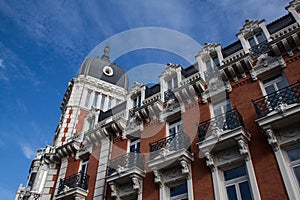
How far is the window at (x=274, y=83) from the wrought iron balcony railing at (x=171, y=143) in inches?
155

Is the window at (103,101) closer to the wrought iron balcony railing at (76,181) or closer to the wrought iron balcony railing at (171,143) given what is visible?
the wrought iron balcony railing at (76,181)

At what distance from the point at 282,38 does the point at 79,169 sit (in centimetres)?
1264

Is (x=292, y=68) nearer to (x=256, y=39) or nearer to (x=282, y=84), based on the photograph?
(x=282, y=84)

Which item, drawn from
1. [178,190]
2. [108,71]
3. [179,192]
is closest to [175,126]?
[178,190]

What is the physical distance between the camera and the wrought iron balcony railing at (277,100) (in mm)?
9336

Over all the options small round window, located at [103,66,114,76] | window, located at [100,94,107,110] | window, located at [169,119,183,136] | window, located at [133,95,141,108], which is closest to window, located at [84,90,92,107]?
window, located at [100,94,107,110]

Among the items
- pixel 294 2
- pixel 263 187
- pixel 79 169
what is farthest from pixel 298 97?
pixel 79 169

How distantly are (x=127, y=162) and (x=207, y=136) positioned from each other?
4327 millimetres

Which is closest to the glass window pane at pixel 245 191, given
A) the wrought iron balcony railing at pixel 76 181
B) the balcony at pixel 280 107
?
the balcony at pixel 280 107

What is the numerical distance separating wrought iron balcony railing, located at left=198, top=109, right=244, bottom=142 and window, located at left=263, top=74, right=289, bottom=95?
72.1 inches

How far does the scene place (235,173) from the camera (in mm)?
9750

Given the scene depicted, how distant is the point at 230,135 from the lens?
31.5 feet

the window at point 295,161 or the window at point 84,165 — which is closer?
the window at point 295,161

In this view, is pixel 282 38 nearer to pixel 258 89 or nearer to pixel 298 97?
pixel 258 89
